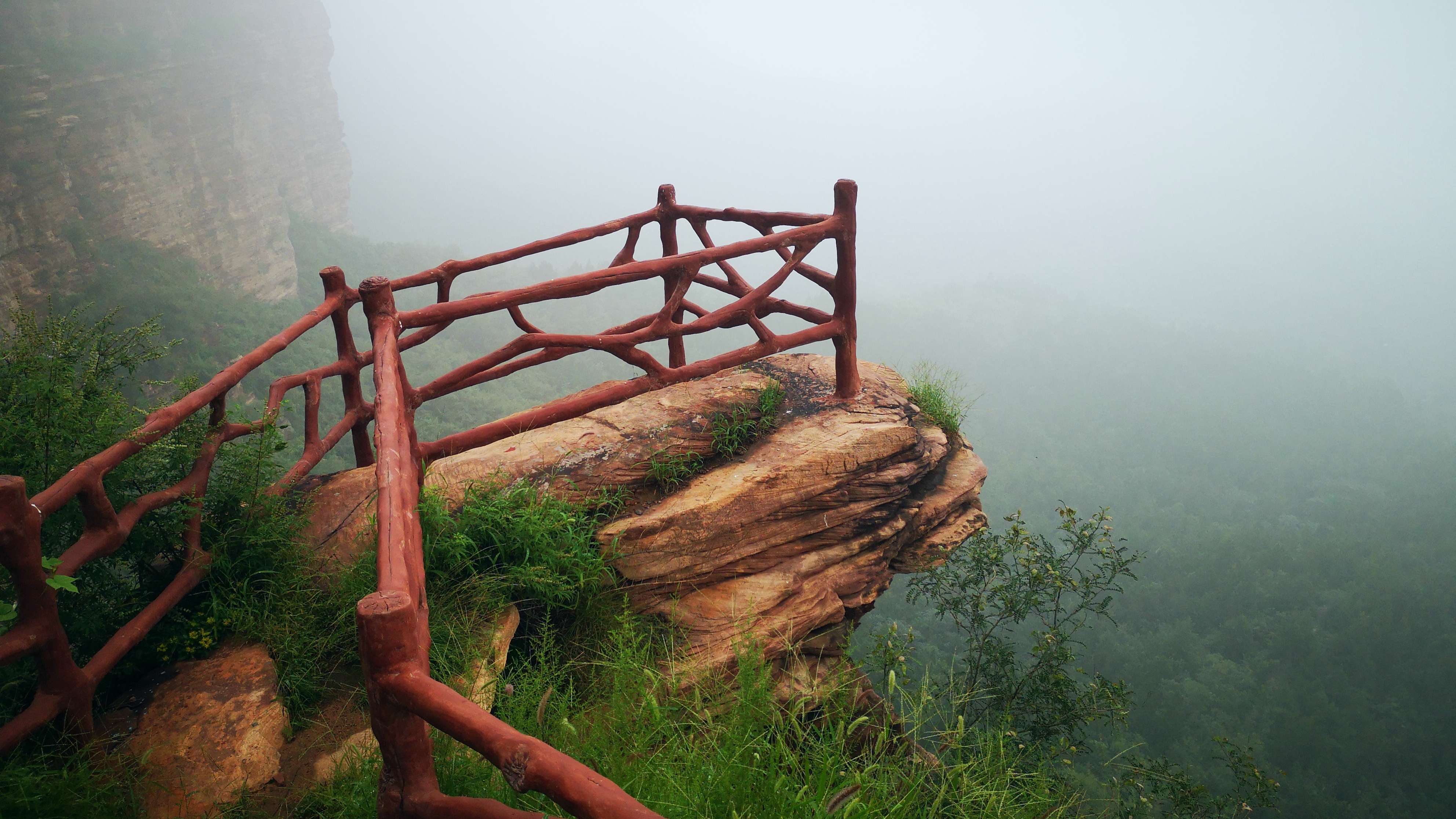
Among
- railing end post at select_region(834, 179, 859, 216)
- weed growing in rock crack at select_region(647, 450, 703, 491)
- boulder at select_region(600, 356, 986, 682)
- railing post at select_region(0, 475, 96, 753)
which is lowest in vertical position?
boulder at select_region(600, 356, 986, 682)

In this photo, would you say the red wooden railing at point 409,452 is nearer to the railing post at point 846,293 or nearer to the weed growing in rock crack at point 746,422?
the railing post at point 846,293

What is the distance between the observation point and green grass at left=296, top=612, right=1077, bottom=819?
160cm

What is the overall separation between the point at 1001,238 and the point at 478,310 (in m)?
85.8

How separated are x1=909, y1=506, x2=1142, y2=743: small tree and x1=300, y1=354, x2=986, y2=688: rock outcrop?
860mm

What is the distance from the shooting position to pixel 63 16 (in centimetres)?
1731

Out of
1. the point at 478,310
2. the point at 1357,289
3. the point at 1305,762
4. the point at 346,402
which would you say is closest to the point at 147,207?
the point at 346,402

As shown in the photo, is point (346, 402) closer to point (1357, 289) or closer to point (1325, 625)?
point (1325, 625)

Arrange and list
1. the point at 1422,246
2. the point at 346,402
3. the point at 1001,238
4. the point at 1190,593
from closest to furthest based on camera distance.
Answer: the point at 346,402 < the point at 1190,593 < the point at 1422,246 < the point at 1001,238

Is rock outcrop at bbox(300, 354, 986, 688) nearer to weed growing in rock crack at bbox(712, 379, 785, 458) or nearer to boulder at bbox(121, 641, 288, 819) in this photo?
weed growing in rock crack at bbox(712, 379, 785, 458)

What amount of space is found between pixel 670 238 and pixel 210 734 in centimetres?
317

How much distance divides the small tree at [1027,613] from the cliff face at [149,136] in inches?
632

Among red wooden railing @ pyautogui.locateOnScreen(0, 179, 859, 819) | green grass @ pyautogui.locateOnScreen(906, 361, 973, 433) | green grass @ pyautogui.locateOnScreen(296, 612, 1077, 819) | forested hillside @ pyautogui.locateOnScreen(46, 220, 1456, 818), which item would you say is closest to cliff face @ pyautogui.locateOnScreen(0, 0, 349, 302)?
forested hillside @ pyautogui.locateOnScreen(46, 220, 1456, 818)

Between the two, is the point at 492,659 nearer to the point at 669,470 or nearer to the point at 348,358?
the point at 669,470

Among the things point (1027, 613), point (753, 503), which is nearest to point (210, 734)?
point (753, 503)
